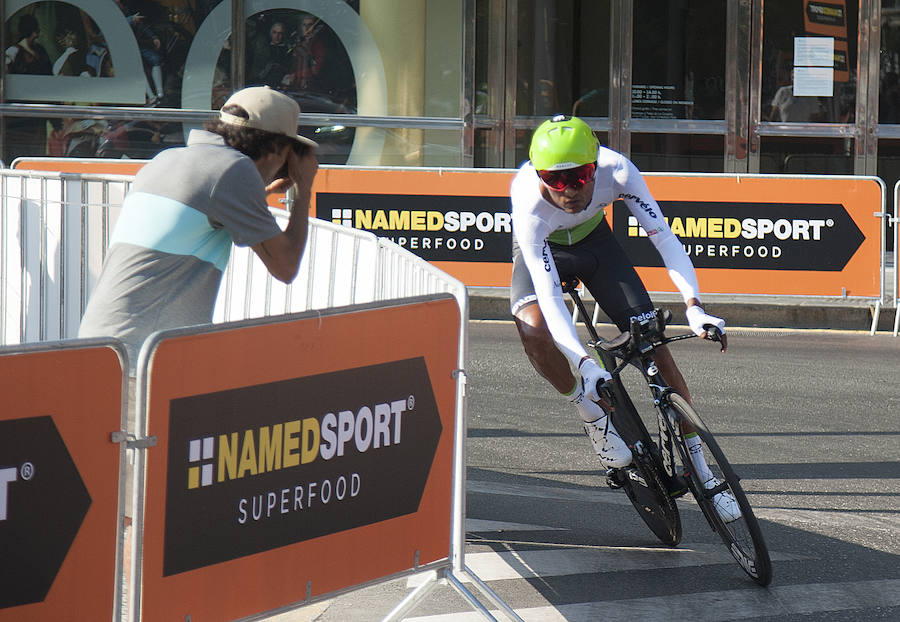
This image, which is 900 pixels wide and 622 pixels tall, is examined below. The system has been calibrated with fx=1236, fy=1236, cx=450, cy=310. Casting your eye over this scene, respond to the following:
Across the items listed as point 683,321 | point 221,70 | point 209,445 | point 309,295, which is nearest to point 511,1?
point 221,70

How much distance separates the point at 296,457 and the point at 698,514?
302 centimetres

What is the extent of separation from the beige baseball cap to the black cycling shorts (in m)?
1.88

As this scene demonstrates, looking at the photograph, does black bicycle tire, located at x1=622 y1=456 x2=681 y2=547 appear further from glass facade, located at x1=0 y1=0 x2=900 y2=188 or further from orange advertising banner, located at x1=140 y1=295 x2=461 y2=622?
glass facade, located at x1=0 y1=0 x2=900 y2=188

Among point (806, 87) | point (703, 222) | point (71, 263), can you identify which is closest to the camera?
point (71, 263)

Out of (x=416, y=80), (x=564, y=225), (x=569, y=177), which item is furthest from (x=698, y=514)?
(x=416, y=80)

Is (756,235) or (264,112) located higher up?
(264,112)

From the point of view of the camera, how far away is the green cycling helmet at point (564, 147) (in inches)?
202

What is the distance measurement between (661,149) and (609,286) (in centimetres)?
1128

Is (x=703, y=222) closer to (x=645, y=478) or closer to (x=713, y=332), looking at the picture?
(x=645, y=478)

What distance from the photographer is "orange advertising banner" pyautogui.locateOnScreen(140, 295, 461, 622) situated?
320 cm

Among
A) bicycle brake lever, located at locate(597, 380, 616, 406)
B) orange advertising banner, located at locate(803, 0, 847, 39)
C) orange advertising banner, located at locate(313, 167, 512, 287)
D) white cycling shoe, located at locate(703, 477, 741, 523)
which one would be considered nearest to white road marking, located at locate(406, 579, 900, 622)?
white cycling shoe, located at locate(703, 477, 741, 523)

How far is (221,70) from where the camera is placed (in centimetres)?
1666

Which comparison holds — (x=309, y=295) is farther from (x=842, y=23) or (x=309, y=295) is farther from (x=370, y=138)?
(x=842, y=23)

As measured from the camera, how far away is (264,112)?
3.96 metres
